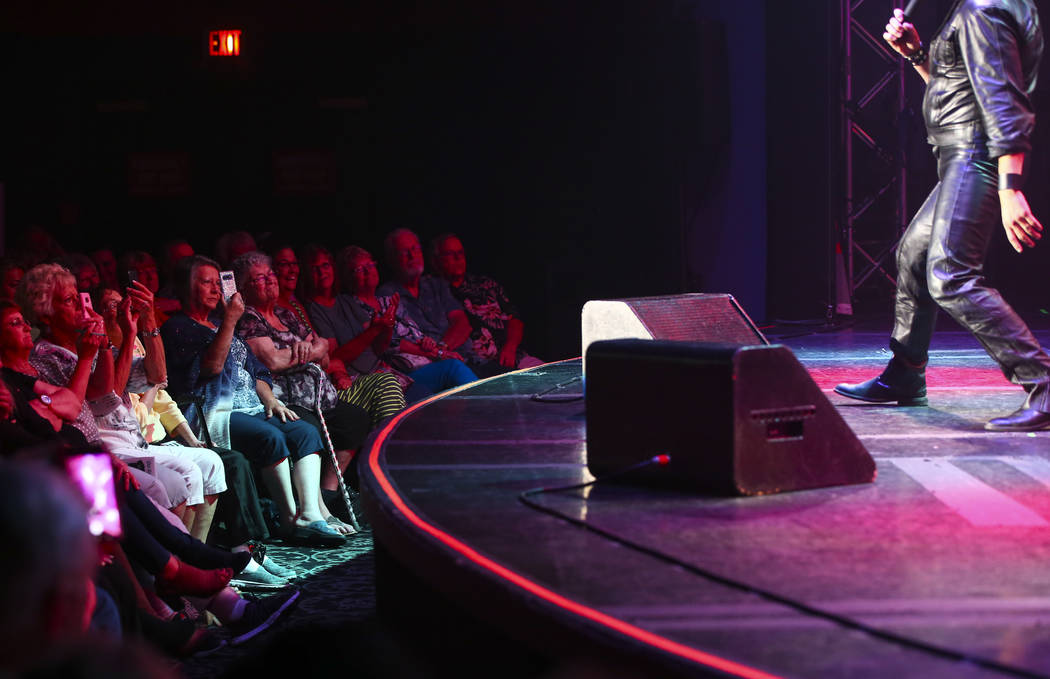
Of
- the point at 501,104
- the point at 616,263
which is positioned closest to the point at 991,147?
the point at 616,263

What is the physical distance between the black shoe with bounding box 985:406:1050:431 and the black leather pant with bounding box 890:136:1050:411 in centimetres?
3

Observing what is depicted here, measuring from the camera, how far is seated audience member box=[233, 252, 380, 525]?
15.1 feet

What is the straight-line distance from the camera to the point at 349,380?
5.08 meters

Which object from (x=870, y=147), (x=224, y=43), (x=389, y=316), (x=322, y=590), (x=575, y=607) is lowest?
(x=322, y=590)

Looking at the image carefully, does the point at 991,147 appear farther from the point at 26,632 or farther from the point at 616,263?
the point at 616,263

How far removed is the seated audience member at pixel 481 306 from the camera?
19.6 ft

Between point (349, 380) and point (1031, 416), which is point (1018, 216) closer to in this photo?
point (1031, 416)

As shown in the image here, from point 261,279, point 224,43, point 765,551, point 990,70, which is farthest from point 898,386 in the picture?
point 224,43

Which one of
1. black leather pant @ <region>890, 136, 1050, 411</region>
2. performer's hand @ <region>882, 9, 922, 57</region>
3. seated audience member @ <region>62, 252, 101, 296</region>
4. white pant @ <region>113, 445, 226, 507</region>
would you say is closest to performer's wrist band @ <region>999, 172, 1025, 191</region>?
black leather pant @ <region>890, 136, 1050, 411</region>

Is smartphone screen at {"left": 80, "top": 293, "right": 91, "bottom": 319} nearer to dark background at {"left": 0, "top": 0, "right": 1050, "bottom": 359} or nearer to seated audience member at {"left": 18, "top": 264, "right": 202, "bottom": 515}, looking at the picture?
seated audience member at {"left": 18, "top": 264, "right": 202, "bottom": 515}

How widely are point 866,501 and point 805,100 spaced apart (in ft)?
20.1

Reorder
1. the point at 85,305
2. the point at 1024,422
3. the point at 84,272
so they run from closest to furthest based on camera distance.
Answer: the point at 1024,422
the point at 85,305
the point at 84,272

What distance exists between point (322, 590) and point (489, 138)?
16.5 feet

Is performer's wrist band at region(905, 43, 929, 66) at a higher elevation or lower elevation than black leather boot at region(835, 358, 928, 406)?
higher
